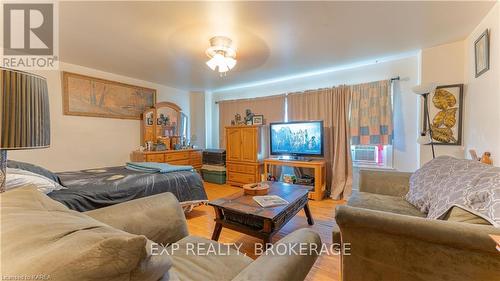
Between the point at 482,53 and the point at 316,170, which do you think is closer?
the point at 482,53

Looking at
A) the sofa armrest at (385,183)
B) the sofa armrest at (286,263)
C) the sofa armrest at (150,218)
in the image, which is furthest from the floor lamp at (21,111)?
the sofa armrest at (385,183)

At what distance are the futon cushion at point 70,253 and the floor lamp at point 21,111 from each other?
1.19 feet

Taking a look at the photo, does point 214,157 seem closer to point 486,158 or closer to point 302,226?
point 302,226

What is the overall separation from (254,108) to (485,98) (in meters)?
3.42

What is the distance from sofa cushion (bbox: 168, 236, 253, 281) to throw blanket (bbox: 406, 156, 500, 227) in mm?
1173

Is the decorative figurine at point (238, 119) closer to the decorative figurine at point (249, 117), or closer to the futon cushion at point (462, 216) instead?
the decorative figurine at point (249, 117)

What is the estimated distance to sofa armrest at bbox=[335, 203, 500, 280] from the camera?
871 millimetres

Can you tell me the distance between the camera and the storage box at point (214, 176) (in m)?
4.61

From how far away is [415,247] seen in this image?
100 cm

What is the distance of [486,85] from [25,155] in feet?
18.3

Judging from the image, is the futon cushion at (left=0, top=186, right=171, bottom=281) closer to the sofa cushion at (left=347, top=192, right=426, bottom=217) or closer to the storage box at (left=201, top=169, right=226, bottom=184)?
the sofa cushion at (left=347, top=192, right=426, bottom=217)

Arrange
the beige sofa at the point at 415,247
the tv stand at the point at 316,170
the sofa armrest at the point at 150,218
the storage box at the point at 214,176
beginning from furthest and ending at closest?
the storage box at the point at 214,176
the tv stand at the point at 316,170
the sofa armrest at the point at 150,218
the beige sofa at the point at 415,247

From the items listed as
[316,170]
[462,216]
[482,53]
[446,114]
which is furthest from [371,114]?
[462,216]

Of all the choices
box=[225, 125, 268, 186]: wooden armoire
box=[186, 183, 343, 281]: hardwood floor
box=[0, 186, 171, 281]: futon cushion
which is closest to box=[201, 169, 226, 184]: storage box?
box=[225, 125, 268, 186]: wooden armoire
